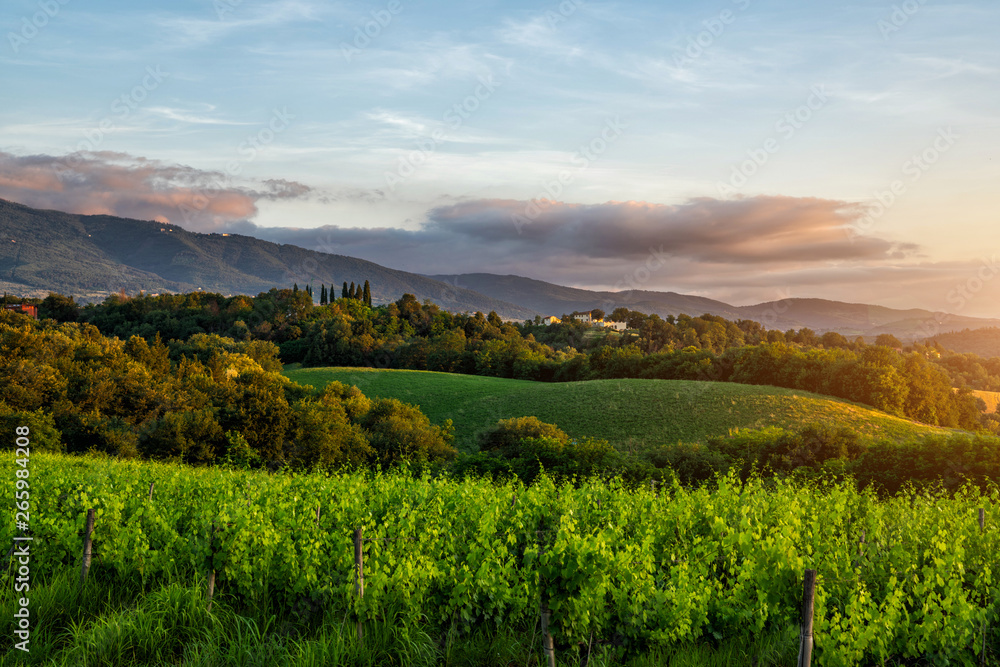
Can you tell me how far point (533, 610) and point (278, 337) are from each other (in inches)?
3256

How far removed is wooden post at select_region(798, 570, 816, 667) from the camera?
4539 millimetres

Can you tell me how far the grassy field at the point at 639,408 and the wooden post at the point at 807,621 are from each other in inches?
1388

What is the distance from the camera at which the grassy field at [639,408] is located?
135ft

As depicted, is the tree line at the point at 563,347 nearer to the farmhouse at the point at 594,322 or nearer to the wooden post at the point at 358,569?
the farmhouse at the point at 594,322

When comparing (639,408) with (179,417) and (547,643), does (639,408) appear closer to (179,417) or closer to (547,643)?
(179,417)

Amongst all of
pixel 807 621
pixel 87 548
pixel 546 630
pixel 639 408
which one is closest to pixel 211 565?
pixel 87 548

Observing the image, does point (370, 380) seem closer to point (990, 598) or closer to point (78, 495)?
point (78, 495)

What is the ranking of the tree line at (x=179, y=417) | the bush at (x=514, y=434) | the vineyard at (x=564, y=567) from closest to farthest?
the vineyard at (x=564, y=567) < the tree line at (x=179, y=417) < the bush at (x=514, y=434)

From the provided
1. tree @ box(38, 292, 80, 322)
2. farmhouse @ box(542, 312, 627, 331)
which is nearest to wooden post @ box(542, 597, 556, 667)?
tree @ box(38, 292, 80, 322)

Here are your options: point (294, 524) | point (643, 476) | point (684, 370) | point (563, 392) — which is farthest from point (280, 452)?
point (684, 370)

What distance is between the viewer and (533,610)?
5.94 metres

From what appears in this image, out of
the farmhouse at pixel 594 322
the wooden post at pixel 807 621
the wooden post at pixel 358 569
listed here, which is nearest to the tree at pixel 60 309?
the farmhouse at pixel 594 322

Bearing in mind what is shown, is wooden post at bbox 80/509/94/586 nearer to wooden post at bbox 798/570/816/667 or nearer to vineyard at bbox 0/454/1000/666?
vineyard at bbox 0/454/1000/666

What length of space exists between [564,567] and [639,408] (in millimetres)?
42191
